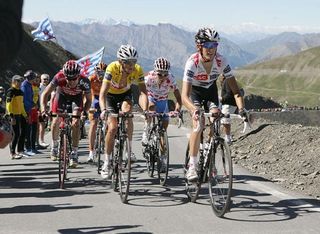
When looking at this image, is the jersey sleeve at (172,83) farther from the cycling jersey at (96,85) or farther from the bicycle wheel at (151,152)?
the cycling jersey at (96,85)

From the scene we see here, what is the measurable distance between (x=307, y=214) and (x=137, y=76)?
353 centimetres

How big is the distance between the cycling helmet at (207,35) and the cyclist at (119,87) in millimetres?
1267

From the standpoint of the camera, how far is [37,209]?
6.47m

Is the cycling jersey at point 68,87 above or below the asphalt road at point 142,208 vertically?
above

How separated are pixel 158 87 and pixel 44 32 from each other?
23053 mm

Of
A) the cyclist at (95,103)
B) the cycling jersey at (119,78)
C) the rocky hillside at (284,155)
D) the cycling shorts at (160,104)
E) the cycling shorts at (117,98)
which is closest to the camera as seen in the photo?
the cycling jersey at (119,78)

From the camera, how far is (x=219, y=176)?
6.06 metres

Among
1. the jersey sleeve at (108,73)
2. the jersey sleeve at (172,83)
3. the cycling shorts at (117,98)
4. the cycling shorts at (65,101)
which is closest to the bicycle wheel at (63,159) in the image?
the cycling shorts at (117,98)

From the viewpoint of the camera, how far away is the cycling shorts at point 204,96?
7.18 meters

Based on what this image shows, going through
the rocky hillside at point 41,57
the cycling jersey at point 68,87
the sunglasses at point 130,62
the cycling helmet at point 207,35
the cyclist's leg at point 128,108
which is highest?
the rocky hillside at point 41,57

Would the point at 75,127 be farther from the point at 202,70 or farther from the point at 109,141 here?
the point at 202,70

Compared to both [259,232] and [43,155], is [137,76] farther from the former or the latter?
[43,155]

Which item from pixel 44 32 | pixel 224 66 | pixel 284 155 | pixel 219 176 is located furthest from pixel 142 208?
pixel 44 32

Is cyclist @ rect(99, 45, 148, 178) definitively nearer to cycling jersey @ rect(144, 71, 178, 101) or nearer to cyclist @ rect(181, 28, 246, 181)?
cyclist @ rect(181, 28, 246, 181)
